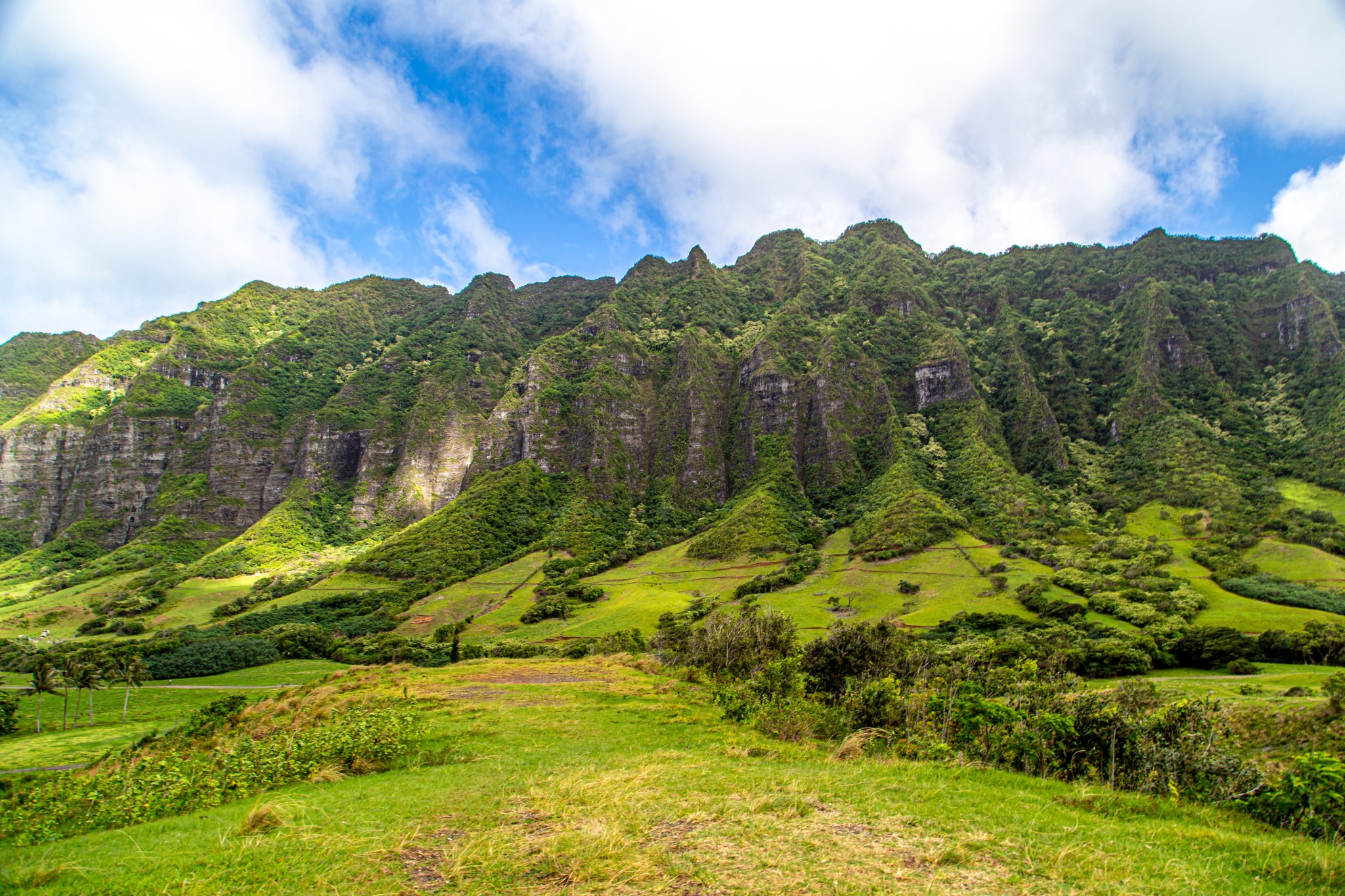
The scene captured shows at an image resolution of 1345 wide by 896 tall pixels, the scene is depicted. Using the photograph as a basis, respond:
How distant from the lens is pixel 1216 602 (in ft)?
238

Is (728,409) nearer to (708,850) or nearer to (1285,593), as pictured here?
(1285,593)

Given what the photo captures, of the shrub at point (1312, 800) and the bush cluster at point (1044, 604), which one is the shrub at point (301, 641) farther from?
the bush cluster at point (1044, 604)

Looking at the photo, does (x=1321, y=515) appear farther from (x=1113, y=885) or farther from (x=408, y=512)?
(x=408, y=512)

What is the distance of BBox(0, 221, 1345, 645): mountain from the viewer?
119062 millimetres

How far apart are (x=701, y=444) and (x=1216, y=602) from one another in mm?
115961

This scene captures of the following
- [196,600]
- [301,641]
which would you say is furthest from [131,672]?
[196,600]

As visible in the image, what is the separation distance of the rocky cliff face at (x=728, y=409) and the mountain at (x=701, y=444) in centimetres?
81

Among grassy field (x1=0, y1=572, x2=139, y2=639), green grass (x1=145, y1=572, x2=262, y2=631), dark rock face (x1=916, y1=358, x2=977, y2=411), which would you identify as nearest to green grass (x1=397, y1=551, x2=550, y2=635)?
green grass (x1=145, y1=572, x2=262, y2=631)

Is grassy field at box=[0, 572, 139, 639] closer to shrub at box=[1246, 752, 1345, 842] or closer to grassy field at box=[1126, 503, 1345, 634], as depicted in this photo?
shrub at box=[1246, 752, 1345, 842]

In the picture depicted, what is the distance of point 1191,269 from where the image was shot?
19425 cm

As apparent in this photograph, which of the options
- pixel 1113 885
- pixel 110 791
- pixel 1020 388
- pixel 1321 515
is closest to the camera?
pixel 1113 885

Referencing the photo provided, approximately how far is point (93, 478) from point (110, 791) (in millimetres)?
214203

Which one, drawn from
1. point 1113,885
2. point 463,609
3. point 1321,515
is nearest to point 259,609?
point 463,609

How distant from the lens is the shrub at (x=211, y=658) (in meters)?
68.8
